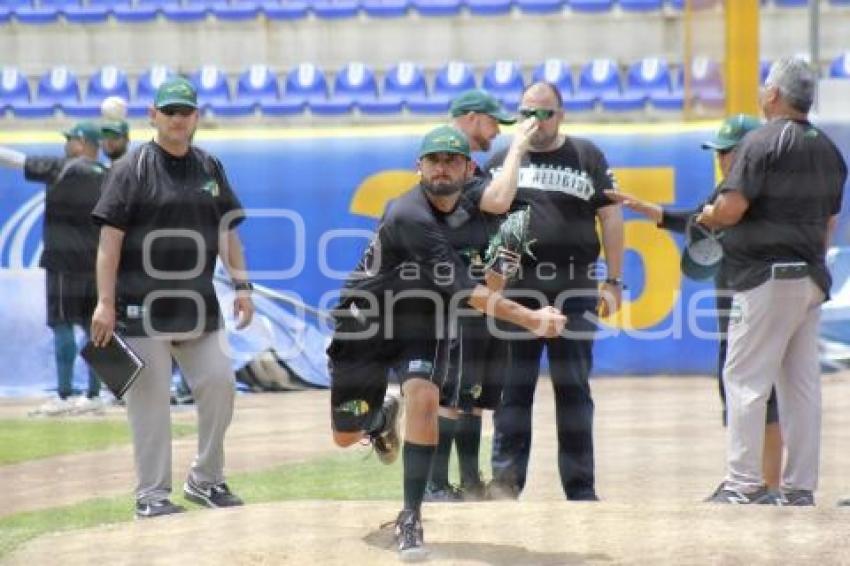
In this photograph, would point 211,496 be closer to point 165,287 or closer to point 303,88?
point 165,287

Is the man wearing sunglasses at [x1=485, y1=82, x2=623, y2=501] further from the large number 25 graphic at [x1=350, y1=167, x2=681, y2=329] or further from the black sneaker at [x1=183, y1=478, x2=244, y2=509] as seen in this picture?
the large number 25 graphic at [x1=350, y1=167, x2=681, y2=329]

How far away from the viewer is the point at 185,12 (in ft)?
58.2

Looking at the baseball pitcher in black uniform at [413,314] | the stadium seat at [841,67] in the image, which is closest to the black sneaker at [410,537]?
the baseball pitcher in black uniform at [413,314]

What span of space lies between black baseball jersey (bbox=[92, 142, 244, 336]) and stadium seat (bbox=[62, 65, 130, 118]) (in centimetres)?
1052

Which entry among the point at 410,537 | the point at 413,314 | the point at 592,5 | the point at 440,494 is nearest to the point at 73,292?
the point at 440,494

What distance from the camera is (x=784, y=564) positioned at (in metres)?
5.16

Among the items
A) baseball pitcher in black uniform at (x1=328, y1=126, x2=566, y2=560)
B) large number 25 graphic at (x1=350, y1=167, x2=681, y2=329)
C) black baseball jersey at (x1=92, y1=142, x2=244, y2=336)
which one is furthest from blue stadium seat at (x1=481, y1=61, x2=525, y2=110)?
baseball pitcher in black uniform at (x1=328, y1=126, x2=566, y2=560)

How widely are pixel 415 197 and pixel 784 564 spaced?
1722mm

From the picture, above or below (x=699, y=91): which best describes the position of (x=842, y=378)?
below

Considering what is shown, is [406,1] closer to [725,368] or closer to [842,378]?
[842,378]

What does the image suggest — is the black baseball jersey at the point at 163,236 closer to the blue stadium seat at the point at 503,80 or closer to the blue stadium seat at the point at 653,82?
the blue stadium seat at the point at 503,80

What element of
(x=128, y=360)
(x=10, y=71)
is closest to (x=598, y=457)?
(x=128, y=360)

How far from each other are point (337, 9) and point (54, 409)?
802cm

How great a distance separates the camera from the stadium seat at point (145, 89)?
16609 millimetres
